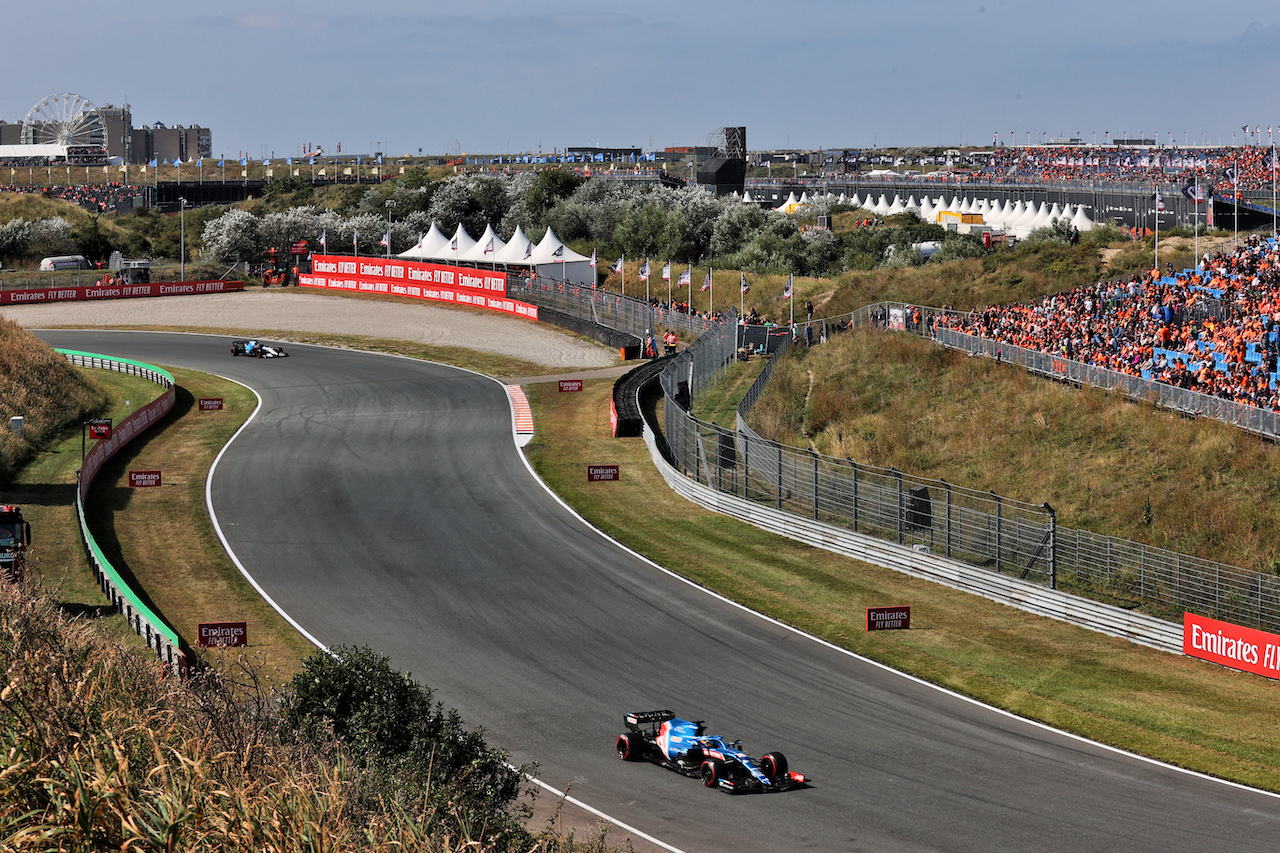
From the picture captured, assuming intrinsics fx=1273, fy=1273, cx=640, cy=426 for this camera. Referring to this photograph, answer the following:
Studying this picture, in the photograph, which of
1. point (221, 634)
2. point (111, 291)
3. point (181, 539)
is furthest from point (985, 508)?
point (111, 291)

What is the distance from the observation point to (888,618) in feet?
85.1

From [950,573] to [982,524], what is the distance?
6.09ft

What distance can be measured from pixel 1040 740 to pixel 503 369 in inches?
1610

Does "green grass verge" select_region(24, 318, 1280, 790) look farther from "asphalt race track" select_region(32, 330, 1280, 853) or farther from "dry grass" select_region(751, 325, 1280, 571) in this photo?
"dry grass" select_region(751, 325, 1280, 571)

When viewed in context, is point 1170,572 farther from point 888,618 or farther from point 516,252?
point 516,252

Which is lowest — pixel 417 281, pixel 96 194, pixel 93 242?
pixel 417 281

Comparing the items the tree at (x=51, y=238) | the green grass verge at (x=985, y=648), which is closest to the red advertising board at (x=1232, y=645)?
the green grass verge at (x=985, y=648)

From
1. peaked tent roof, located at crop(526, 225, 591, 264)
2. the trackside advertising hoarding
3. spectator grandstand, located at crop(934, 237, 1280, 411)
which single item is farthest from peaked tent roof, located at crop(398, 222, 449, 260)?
spectator grandstand, located at crop(934, 237, 1280, 411)

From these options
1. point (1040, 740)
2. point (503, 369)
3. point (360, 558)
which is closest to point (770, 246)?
point (503, 369)

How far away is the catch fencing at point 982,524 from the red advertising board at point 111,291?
4773 cm

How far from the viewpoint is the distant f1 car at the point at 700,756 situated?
17.8 meters

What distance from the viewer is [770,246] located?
9288 cm

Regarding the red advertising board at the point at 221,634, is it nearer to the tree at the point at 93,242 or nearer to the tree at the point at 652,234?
the tree at the point at 652,234

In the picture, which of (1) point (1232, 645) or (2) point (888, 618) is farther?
(2) point (888, 618)
